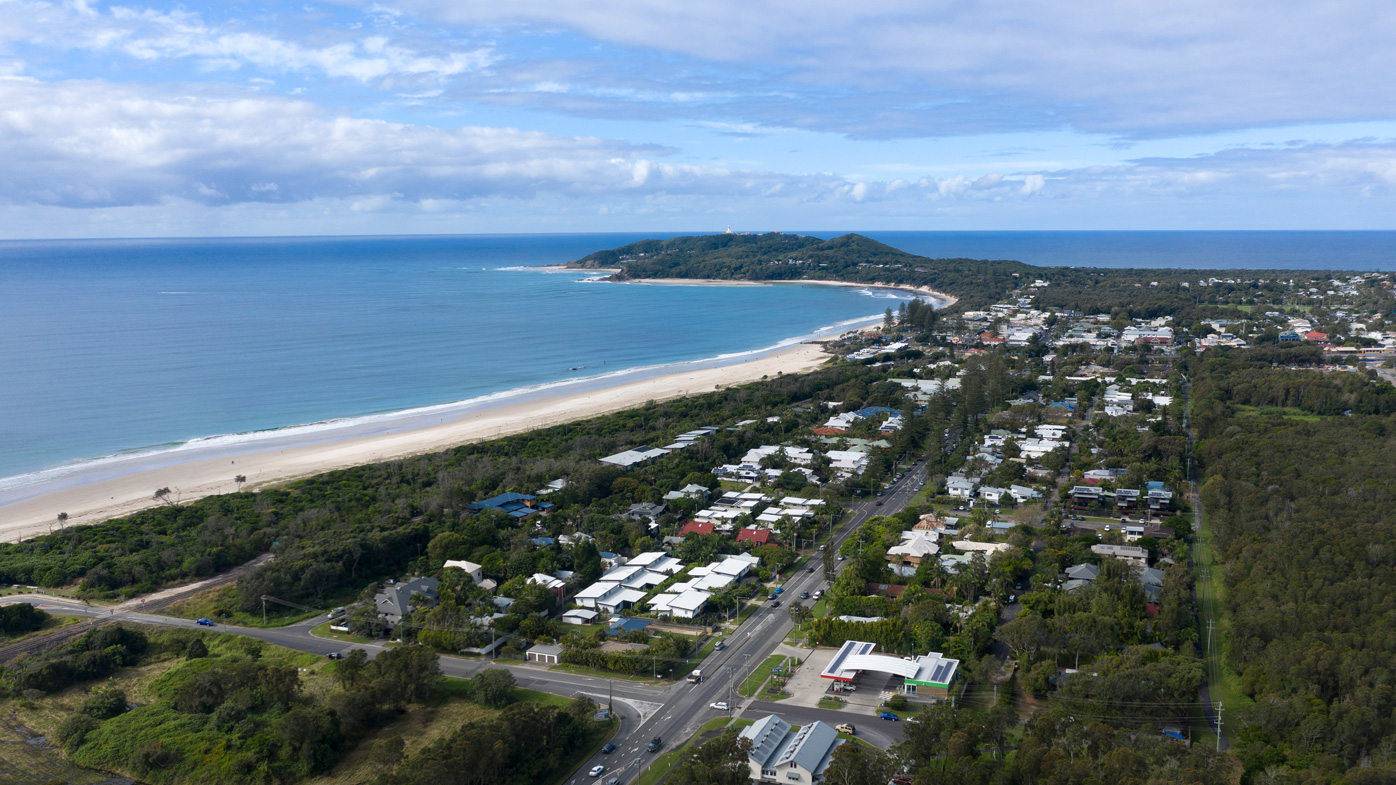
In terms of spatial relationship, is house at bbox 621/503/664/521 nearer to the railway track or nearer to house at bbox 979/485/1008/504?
the railway track

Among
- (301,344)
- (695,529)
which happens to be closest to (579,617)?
(695,529)

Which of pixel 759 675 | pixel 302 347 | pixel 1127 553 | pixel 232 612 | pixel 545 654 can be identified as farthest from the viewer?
pixel 302 347

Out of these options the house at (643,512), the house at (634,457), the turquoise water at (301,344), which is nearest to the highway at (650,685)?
the house at (643,512)

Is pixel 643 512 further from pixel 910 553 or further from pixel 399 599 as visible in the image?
pixel 399 599

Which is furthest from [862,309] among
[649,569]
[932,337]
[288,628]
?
[288,628]

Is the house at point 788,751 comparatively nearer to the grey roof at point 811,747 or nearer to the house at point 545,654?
the grey roof at point 811,747

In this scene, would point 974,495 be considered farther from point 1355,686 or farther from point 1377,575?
point 1355,686

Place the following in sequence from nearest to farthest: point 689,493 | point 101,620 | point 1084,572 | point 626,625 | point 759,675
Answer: point 759,675 < point 626,625 < point 101,620 < point 1084,572 < point 689,493
